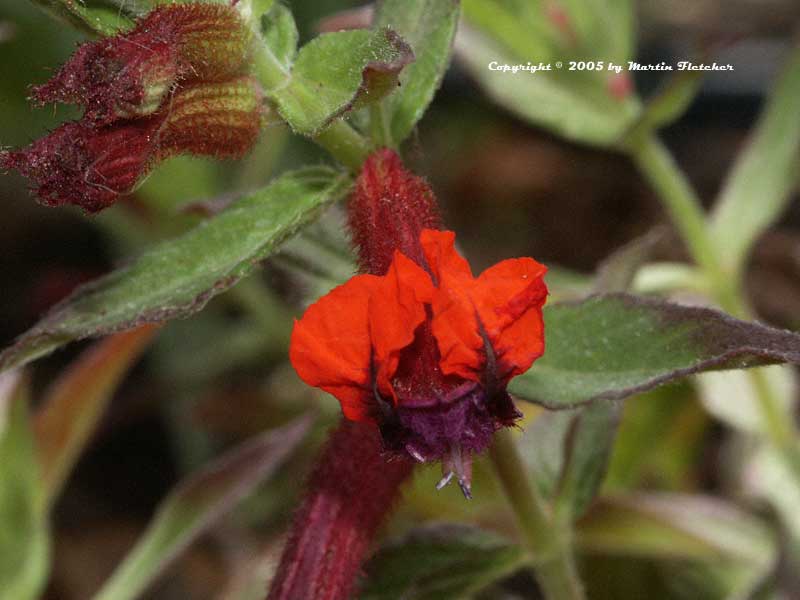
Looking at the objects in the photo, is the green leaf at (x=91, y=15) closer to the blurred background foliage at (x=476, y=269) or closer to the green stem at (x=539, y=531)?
the blurred background foliage at (x=476, y=269)

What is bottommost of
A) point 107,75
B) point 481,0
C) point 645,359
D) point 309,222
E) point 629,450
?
point 629,450

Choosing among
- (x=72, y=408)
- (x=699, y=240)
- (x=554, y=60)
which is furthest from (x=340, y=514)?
(x=554, y=60)

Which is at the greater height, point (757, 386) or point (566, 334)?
point (566, 334)

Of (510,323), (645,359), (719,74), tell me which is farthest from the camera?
(719,74)

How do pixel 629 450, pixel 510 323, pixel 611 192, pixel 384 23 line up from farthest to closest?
pixel 611 192 → pixel 629 450 → pixel 384 23 → pixel 510 323

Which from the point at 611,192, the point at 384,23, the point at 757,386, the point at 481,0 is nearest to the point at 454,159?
the point at 611,192

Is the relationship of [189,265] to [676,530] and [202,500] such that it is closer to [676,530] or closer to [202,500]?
[202,500]

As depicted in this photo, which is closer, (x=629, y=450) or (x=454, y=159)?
(x=629, y=450)

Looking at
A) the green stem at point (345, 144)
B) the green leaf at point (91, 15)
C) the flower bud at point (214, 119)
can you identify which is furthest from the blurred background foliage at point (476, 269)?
the green leaf at point (91, 15)

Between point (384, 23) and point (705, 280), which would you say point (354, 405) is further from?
point (705, 280)
